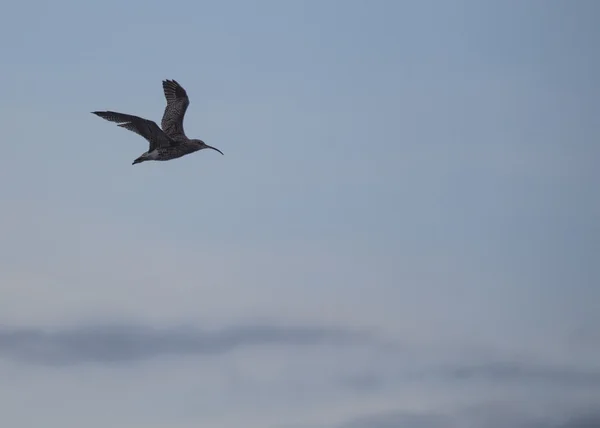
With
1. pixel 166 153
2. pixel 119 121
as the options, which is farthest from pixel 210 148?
pixel 119 121

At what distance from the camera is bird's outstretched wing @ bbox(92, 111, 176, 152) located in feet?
190

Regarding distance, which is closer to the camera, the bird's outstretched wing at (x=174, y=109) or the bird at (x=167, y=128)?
the bird at (x=167, y=128)

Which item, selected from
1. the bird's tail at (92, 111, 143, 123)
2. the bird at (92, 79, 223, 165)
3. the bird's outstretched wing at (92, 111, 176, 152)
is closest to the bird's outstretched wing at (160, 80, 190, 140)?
the bird at (92, 79, 223, 165)

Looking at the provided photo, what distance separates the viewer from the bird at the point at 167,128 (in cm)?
5834

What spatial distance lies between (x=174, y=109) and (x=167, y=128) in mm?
1613

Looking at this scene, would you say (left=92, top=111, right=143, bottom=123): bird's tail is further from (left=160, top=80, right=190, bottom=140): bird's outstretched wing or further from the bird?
(left=160, top=80, right=190, bottom=140): bird's outstretched wing

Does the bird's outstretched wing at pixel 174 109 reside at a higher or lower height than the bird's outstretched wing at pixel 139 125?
higher

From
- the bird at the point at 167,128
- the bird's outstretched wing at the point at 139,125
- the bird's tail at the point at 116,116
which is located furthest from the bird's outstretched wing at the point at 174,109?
the bird's tail at the point at 116,116

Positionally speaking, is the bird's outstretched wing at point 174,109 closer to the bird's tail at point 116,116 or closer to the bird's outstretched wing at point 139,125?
the bird's outstretched wing at point 139,125

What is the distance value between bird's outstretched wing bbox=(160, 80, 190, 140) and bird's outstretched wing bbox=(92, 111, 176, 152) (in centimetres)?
417

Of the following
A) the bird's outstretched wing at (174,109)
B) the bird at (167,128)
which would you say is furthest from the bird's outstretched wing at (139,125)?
the bird's outstretched wing at (174,109)

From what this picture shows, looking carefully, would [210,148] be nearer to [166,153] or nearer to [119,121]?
[166,153]

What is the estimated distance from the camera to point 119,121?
58.5m

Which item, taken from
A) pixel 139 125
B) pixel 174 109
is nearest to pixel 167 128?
pixel 174 109
